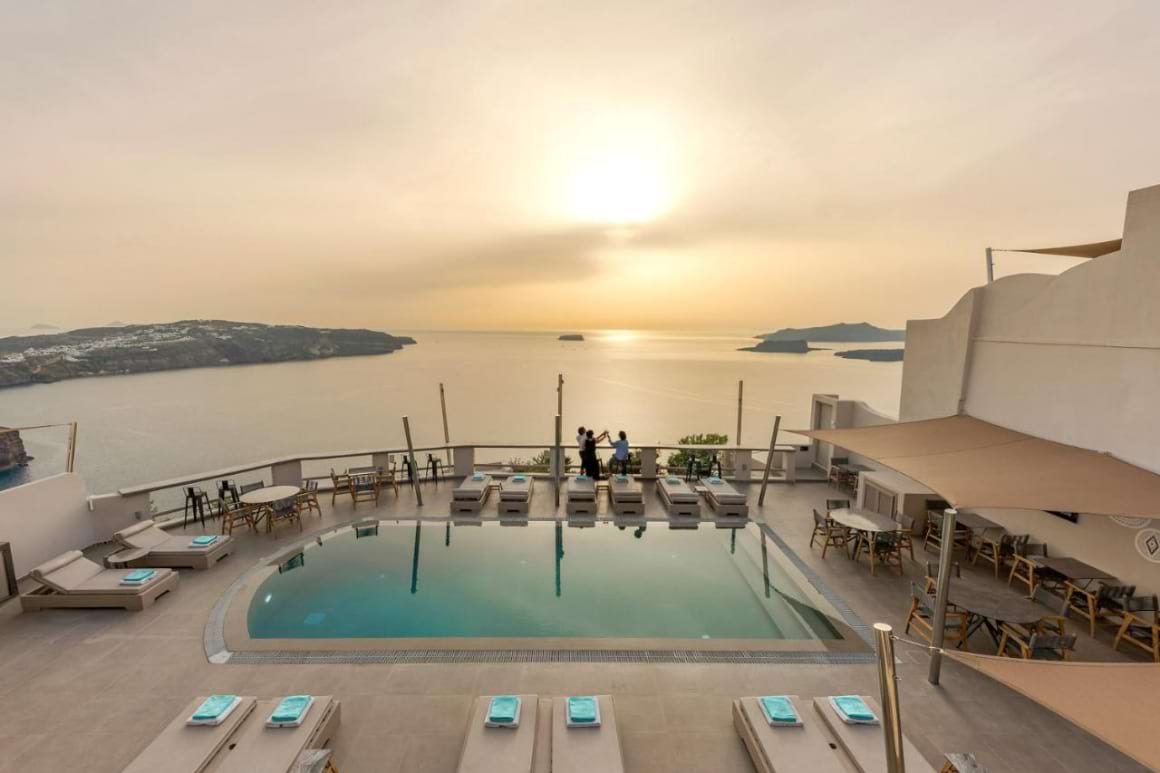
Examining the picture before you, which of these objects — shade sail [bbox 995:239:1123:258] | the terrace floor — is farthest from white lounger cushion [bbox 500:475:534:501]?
shade sail [bbox 995:239:1123:258]

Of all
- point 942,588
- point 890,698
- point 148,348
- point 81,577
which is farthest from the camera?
point 148,348

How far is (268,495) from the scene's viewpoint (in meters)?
8.61

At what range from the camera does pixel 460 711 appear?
4.48 m

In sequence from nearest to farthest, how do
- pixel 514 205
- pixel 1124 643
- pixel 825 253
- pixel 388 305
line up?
pixel 1124 643, pixel 514 205, pixel 825 253, pixel 388 305

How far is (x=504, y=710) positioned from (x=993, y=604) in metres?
5.62

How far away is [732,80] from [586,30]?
2.94m

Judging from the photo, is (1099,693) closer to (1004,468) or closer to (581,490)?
(1004,468)

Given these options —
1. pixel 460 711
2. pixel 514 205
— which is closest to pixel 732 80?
pixel 514 205

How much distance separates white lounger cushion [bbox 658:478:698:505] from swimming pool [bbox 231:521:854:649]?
688 mm

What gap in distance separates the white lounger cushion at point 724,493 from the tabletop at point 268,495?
8278mm

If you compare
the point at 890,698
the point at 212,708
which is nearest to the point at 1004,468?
the point at 890,698

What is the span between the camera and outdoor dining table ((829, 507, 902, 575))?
737cm

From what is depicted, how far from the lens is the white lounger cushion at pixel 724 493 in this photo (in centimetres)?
952

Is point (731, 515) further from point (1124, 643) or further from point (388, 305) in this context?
point (388, 305)
